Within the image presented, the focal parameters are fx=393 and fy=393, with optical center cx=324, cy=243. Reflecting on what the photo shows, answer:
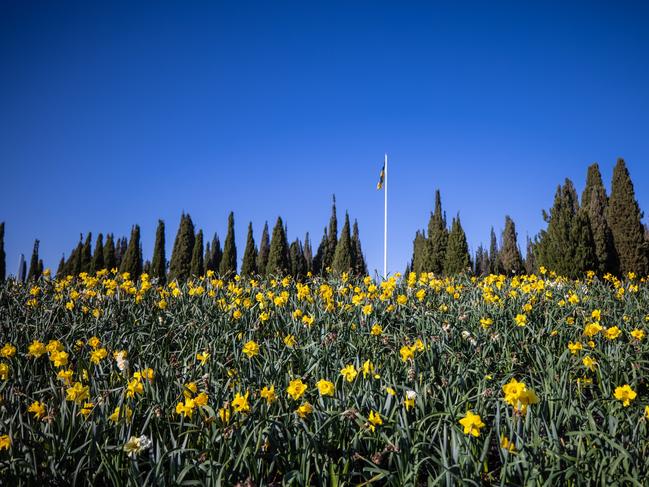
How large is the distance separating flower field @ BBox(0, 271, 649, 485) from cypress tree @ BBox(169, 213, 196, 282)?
3092cm

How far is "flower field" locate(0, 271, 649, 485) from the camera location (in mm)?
2047

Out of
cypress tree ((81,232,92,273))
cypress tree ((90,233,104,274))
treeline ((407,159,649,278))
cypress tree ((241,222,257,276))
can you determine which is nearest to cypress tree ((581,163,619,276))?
treeline ((407,159,649,278))

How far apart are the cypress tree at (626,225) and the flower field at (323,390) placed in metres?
17.9

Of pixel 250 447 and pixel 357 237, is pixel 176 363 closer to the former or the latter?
pixel 250 447

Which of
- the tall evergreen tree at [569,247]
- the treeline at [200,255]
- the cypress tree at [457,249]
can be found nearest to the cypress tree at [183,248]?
the treeline at [200,255]

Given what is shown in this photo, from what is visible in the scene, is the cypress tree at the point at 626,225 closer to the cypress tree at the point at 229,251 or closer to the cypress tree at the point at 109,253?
the cypress tree at the point at 229,251

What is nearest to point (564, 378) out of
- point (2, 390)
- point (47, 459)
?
point (47, 459)

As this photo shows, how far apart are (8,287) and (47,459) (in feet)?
19.3

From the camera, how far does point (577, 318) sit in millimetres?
4254

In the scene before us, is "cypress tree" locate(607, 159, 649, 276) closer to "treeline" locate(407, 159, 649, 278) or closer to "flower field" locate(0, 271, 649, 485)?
"treeline" locate(407, 159, 649, 278)

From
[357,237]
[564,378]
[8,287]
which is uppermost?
[357,237]

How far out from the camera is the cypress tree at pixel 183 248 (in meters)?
35.7

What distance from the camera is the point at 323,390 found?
240 centimetres

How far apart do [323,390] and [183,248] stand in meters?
36.4
